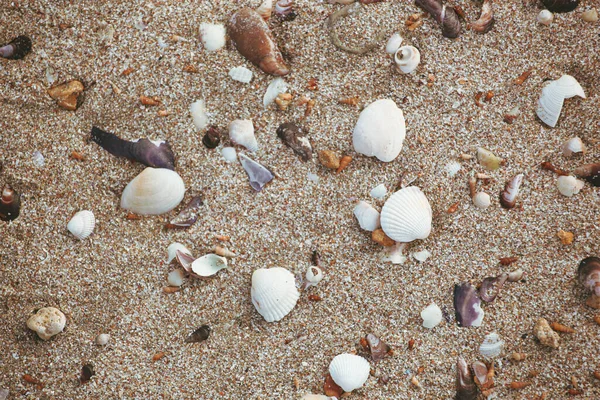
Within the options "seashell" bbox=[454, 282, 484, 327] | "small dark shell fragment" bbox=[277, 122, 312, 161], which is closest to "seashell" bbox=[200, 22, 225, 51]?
"small dark shell fragment" bbox=[277, 122, 312, 161]

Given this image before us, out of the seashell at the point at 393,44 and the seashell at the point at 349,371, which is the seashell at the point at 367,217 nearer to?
the seashell at the point at 349,371

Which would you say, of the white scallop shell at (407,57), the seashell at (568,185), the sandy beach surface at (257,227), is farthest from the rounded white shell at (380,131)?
the seashell at (568,185)

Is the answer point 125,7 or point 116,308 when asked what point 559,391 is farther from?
point 125,7

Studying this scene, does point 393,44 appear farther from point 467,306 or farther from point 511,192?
point 467,306

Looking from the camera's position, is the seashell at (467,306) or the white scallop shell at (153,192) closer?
the white scallop shell at (153,192)

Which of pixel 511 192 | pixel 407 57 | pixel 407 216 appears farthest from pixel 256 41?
pixel 511 192
